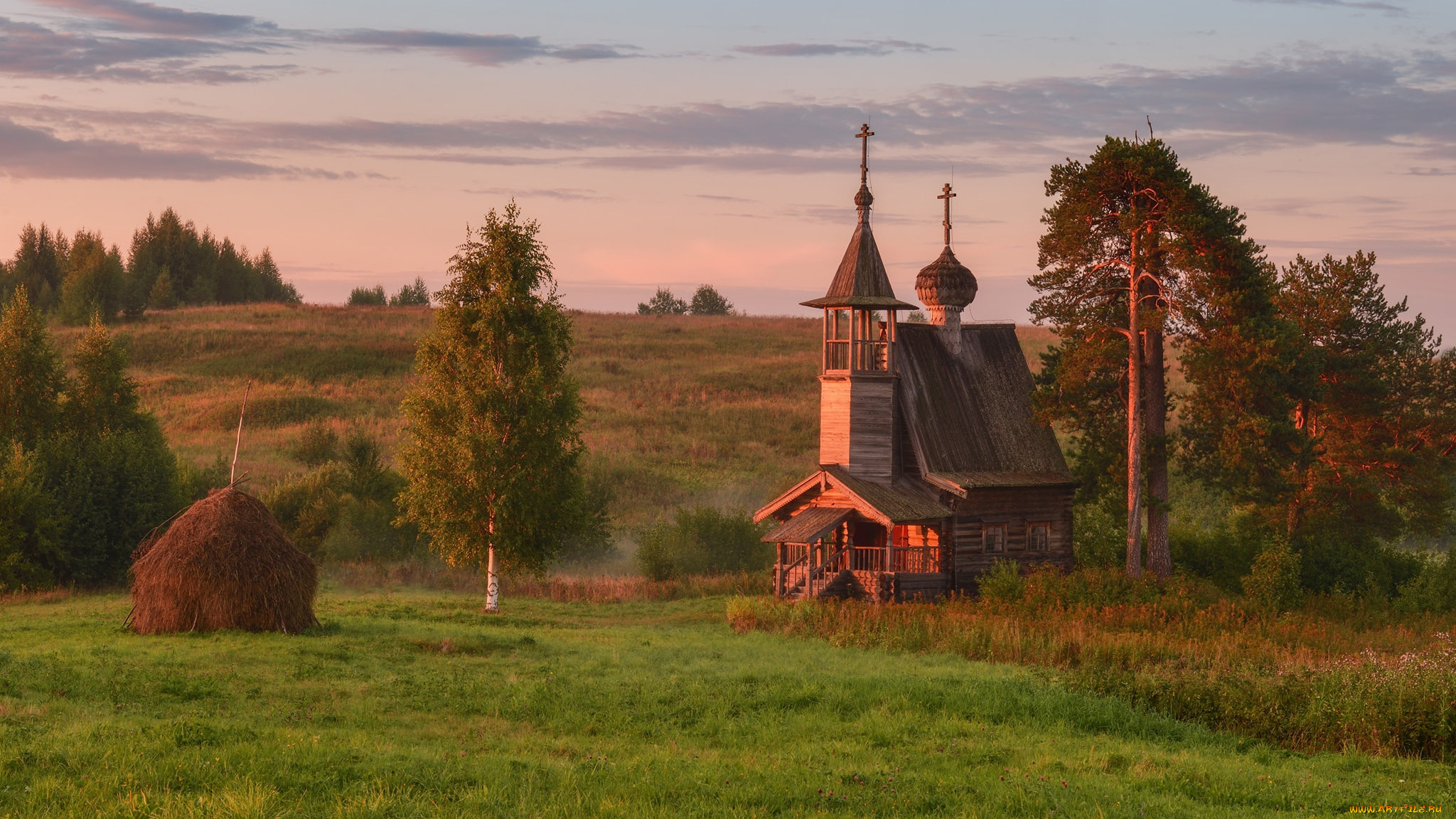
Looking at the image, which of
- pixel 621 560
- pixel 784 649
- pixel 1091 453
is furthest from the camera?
pixel 621 560

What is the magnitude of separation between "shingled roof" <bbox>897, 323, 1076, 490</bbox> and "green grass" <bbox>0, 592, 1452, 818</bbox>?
A: 14.0 m

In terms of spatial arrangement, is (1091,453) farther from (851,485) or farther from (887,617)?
(887,617)

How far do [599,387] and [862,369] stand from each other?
172 feet

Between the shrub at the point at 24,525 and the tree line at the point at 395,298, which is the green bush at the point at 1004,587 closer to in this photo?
the shrub at the point at 24,525

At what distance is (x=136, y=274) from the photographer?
115 meters

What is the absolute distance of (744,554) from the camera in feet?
153

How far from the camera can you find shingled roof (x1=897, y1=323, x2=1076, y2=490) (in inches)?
1516

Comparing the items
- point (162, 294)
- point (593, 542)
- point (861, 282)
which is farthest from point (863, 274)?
point (162, 294)

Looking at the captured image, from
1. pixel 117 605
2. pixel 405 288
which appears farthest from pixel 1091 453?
pixel 405 288

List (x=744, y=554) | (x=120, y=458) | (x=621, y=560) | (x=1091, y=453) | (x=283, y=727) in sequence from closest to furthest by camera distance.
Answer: (x=283, y=727)
(x=1091, y=453)
(x=120, y=458)
(x=744, y=554)
(x=621, y=560)

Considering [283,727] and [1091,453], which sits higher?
[1091,453]

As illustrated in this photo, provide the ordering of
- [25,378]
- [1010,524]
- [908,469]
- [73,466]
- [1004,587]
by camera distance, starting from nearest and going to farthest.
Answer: [1004,587] < [908,469] < [1010,524] < [73,466] < [25,378]

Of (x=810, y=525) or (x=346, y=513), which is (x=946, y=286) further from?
(x=346, y=513)

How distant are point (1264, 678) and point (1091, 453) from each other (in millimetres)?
20073
